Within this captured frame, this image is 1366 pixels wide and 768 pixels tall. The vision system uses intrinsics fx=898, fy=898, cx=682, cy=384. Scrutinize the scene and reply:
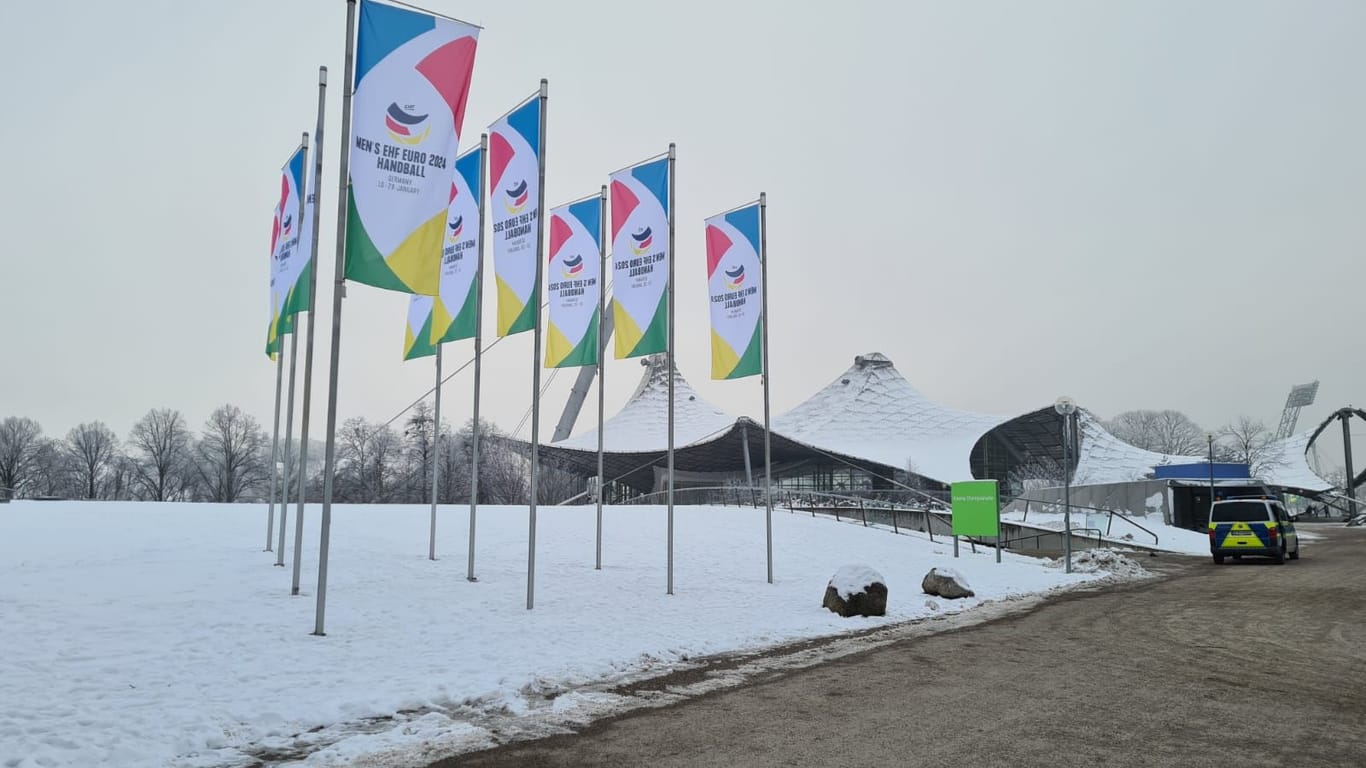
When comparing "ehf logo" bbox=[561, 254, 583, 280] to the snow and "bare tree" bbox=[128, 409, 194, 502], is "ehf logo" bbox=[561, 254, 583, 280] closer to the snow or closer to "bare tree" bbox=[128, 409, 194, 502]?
the snow

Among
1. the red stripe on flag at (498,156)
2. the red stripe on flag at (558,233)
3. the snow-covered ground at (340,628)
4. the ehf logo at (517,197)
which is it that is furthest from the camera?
the red stripe on flag at (558,233)

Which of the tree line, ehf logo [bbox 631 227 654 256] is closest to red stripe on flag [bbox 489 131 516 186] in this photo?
ehf logo [bbox 631 227 654 256]

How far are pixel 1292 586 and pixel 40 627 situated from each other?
68.3ft

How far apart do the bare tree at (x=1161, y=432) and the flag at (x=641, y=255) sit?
4517 inches

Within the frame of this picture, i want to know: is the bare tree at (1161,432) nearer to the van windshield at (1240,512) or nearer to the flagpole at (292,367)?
the van windshield at (1240,512)

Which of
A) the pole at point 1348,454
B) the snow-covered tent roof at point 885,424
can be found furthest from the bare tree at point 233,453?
the pole at point 1348,454

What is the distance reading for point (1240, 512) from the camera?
82.8ft

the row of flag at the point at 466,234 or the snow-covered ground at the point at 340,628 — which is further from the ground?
the row of flag at the point at 466,234

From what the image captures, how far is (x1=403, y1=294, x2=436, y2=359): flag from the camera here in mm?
15469

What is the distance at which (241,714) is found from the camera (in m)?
6.50

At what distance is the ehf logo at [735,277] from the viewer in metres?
16.7

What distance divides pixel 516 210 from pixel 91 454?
69.5 metres

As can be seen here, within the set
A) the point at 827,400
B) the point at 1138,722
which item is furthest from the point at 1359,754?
the point at 827,400

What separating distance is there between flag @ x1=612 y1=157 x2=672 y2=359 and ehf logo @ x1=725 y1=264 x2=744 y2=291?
1730 millimetres
